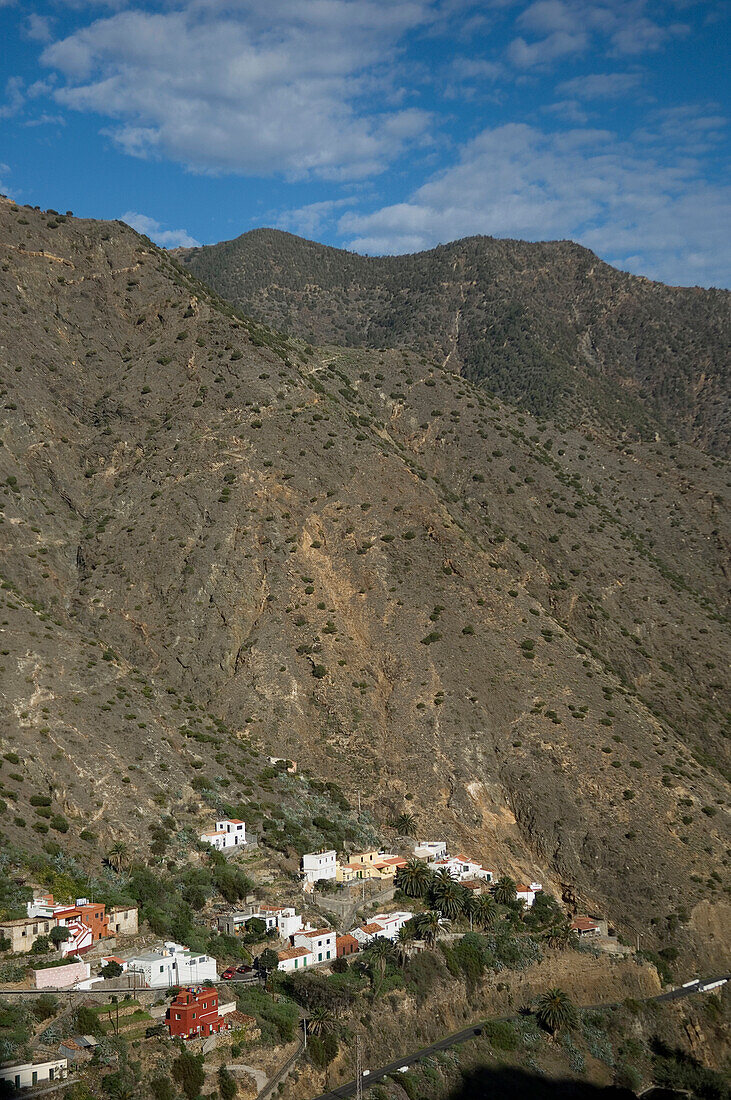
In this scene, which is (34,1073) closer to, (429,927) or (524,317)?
(429,927)

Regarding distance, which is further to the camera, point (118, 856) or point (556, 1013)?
point (556, 1013)

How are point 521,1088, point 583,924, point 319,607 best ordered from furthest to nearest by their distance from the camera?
point 319,607 < point 583,924 < point 521,1088

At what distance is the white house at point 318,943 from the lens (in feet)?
172

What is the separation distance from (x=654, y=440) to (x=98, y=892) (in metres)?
86.1

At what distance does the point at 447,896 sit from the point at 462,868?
12.7 ft

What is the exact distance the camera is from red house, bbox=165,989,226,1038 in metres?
43.8

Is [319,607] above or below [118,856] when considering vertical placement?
above

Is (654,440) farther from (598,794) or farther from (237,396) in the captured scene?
(598,794)

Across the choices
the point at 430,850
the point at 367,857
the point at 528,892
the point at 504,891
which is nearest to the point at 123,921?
the point at 367,857

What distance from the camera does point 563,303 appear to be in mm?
165875

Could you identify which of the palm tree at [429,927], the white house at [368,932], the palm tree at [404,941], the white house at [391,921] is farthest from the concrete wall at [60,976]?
the palm tree at [429,927]

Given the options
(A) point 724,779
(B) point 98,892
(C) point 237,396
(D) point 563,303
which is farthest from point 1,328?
(D) point 563,303

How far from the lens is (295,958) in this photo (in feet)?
169

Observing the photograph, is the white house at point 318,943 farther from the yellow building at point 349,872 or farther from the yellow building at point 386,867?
the yellow building at point 386,867
